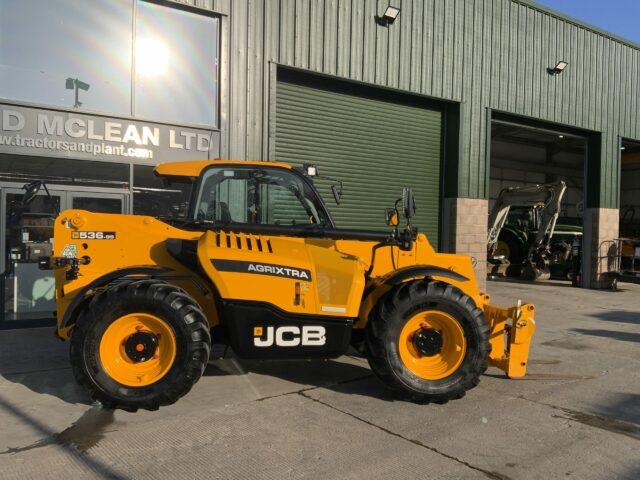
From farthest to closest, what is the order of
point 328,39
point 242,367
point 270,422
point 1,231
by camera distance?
point 328,39 < point 1,231 < point 242,367 < point 270,422

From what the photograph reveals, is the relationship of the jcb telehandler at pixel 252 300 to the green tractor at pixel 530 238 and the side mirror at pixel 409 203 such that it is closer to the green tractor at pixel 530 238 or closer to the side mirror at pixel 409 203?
the side mirror at pixel 409 203

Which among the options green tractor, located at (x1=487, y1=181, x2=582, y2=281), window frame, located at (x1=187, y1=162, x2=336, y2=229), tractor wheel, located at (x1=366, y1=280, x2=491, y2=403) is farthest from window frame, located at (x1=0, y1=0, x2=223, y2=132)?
green tractor, located at (x1=487, y1=181, x2=582, y2=281)

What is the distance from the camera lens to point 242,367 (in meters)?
5.94

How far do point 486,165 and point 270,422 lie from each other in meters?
10.2

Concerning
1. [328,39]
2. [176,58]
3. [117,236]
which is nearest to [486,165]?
[328,39]

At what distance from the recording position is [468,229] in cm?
1263

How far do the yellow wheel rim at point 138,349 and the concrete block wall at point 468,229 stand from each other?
906 cm

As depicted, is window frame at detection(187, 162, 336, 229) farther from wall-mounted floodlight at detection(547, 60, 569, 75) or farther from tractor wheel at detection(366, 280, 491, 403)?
wall-mounted floodlight at detection(547, 60, 569, 75)

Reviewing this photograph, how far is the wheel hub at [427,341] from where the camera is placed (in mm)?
4926

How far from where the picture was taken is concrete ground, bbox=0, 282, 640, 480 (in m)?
3.57

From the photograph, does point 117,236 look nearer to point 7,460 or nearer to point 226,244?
point 226,244

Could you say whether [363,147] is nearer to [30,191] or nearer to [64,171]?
[64,171]

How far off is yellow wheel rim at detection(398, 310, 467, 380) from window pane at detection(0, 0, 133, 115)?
6.22 m

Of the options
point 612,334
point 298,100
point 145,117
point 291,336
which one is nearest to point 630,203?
point 612,334
